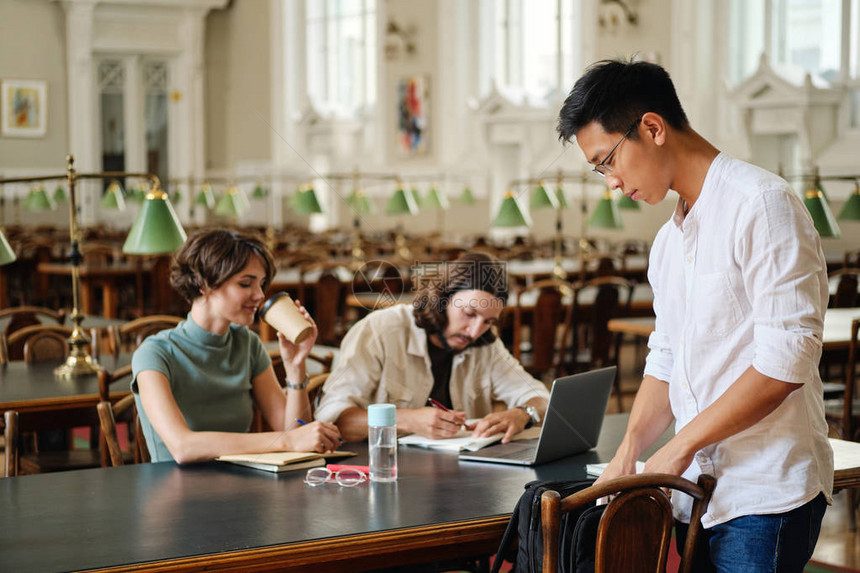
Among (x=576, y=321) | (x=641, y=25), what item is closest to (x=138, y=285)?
(x=576, y=321)

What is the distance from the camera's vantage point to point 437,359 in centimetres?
261

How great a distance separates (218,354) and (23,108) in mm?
15401

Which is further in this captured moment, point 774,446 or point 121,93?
point 121,93

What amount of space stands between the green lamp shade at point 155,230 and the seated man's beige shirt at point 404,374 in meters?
0.75

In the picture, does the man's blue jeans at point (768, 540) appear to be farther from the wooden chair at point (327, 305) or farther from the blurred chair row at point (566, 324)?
the wooden chair at point (327, 305)

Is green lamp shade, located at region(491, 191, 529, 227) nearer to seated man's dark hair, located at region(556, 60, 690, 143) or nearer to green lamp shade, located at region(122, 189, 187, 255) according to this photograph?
green lamp shade, located at region(122, 189, 187, 255)

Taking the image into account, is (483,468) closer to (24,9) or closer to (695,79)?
(695,79)

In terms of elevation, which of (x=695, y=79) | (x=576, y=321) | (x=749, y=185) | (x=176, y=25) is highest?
(x=176, y=25)

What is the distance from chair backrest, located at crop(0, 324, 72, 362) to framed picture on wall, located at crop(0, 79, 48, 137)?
45.3 feet

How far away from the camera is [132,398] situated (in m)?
2.53

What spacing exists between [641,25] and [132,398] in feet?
32.3

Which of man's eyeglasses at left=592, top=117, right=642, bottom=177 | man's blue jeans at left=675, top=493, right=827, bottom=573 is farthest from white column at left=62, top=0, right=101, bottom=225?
man's blue jeans at left=675, top=493, right=827, bottom=573

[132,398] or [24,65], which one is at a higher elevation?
[24,65]

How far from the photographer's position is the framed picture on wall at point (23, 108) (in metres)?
16.3
